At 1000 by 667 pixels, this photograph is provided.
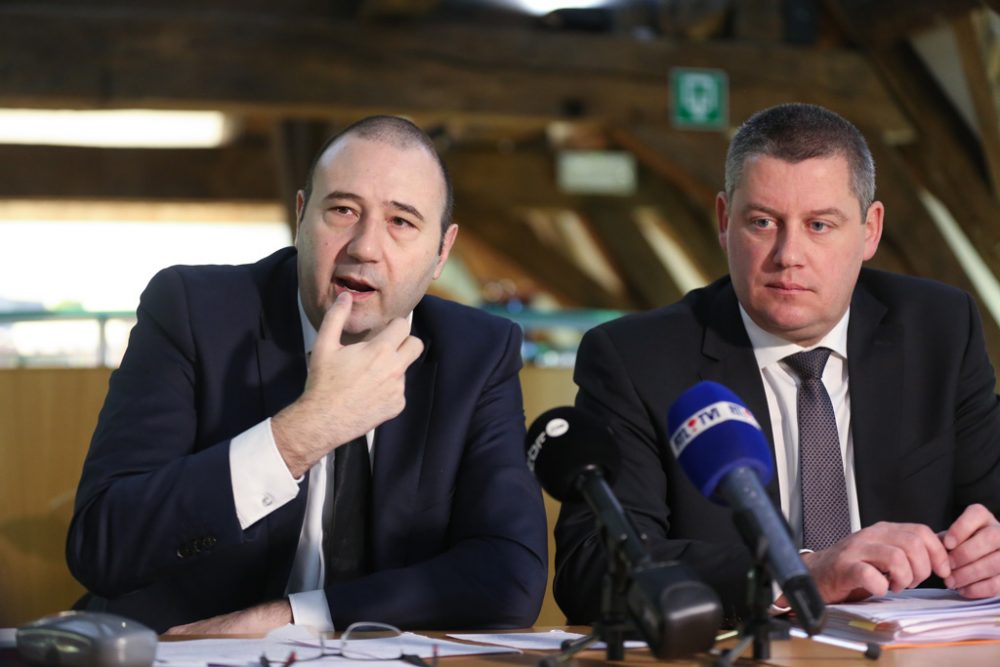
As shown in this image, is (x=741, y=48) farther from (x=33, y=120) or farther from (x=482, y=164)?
(x=33, y=120)

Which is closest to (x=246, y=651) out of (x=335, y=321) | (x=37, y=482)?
(x=335, y=321)

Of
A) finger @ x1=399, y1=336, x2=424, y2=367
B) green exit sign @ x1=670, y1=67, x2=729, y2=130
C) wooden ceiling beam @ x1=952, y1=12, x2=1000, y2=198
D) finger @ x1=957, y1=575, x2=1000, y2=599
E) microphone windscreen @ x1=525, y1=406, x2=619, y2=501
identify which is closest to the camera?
microphone windscreen @ x1=525, y1=406, x2=619, y2=501

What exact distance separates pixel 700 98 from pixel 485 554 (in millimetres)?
4174

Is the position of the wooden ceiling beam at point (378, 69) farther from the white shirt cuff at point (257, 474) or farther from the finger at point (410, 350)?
the white shirt cuff at point (257, 474)

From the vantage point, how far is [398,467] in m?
2.06

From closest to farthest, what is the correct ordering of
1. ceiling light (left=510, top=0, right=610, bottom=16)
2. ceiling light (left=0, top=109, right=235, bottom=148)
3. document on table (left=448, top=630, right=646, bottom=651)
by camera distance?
document on table (left=448, top=630, right=646, bottom=651) < ceiling light (left=510, top=0, right=610, bottom=16) < ceiling light (left=0, top=109, right=235, bottom=148)

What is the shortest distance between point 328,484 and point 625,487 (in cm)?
49

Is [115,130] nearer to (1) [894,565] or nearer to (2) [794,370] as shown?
(2) [794,370]

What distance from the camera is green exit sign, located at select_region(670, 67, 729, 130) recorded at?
5734mm

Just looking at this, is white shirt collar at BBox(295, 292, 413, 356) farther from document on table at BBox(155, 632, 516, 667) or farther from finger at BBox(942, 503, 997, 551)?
finger at BBox(942, 503, 997, 551)

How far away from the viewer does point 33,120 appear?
9.16 meters

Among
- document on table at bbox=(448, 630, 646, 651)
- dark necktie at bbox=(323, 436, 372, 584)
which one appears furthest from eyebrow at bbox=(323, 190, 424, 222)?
document on table at bbox=(448, 630, 646, 651)

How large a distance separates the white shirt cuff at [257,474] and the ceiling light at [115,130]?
24.6 feet

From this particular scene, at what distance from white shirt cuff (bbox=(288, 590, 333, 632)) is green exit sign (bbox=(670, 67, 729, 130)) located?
4.30 meters
